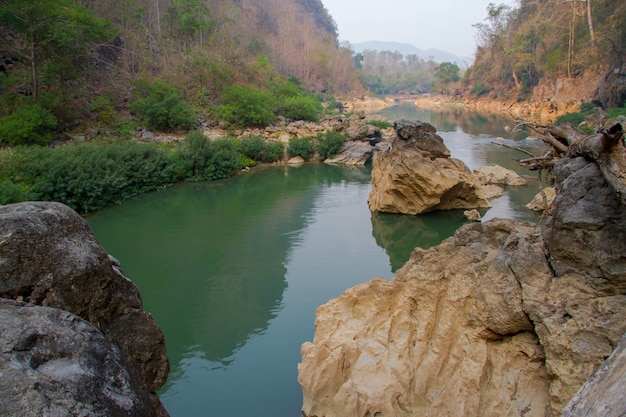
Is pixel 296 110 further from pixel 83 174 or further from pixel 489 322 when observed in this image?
pixel 489 322

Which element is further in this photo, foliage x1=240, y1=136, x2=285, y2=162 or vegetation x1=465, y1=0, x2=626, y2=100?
vegetation x1=465, y1=0, x2=626, y2=100

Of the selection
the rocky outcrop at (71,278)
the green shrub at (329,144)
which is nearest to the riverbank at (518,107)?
the green shrub at (329,144)

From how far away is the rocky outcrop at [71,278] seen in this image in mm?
2512

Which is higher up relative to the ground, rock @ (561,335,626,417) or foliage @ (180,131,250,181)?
rock @ (561,335,626,417)

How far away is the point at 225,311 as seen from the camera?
9.07 metres

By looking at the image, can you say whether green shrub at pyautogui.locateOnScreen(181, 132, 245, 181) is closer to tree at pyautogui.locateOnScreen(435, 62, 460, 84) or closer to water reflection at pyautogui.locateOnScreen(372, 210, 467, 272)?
water reflection at pyautogui.locateOnScreen(372, 210, 467, 272)

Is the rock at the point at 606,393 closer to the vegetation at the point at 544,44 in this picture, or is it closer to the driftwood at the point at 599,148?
the driftwood at the point at 599,148

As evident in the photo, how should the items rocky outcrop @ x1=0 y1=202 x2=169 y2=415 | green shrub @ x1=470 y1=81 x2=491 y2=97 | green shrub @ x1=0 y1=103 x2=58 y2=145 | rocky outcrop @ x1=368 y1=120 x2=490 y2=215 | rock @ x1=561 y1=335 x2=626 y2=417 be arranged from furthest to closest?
green shrub @ x1=470 y1=81 x2=491 y2=97
green shrub @ x1=0 y1=103 x2=58 y2=145
rocky outcrop @ x1=368 y1=120 x2=490 y2=215
rocky outcrop @ x1=0 y1=202 x2=169 y2=415
rock @ x1=561 y1=335 x2=626 y2=417

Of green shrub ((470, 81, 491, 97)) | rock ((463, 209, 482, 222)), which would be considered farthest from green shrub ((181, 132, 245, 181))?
green shrub ((470, 81, 491, 97))

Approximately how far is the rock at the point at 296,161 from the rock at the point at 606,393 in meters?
22.6

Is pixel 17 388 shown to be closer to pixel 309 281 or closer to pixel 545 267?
pixel 545 267

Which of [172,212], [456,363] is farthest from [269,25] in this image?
[456,363]

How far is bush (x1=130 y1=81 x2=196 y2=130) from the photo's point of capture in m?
24.1

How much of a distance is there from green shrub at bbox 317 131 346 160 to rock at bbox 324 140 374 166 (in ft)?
0.89
